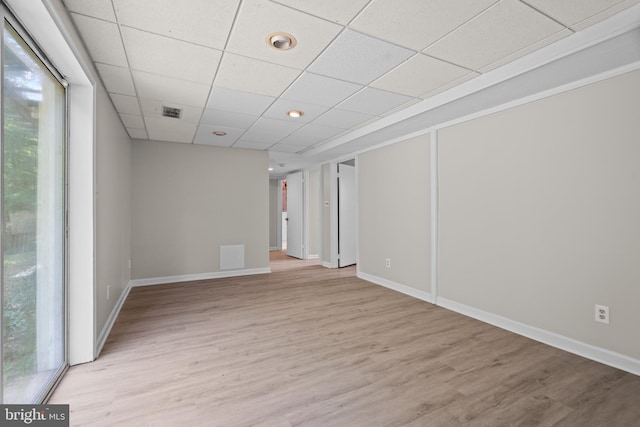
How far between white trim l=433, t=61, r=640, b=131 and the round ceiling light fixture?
2245 millimetres

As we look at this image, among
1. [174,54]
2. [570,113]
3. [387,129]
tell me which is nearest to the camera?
[174,54]

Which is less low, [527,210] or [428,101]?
[428,101]

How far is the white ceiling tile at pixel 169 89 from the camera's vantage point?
8.61 feet

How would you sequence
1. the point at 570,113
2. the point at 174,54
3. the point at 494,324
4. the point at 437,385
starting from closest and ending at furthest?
the point at 437,385 < the point at 174,54 < the point at 570,113 < the point at 494,324

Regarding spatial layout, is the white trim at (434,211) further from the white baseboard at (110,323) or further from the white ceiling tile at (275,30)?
the white baseboard at (110,323)

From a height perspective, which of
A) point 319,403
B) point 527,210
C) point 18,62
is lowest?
point 319,403

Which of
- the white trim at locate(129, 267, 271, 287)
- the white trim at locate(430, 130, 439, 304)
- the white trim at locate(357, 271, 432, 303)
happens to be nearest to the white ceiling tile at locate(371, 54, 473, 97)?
the white trim at locate(430, 130, 439, 304)

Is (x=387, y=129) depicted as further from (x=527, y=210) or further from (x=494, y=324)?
(x=494, y=324)

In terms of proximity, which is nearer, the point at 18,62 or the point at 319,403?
the point at 18,62

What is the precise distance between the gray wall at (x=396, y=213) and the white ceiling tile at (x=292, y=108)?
1490 millimetres

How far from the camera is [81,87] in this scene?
228 centimetres

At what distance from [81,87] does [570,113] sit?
397 centimetres

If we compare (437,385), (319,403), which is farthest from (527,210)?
(319,403)

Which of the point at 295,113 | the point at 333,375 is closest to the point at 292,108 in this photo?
the point at 295,113
